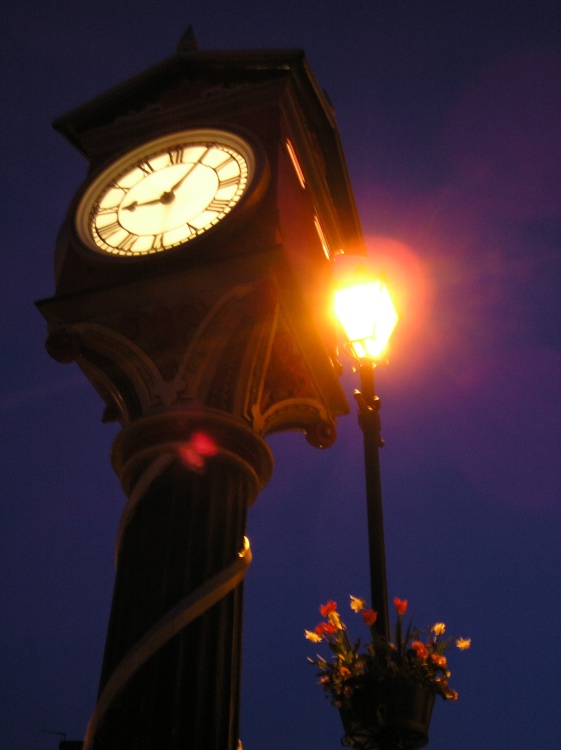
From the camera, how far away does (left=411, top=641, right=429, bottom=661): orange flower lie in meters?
5.57

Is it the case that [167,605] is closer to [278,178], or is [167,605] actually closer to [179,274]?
[179,274]

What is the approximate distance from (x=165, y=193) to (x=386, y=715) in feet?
19.9

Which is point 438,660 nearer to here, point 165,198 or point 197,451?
point 197,451

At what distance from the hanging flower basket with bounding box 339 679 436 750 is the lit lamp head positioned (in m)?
2.55

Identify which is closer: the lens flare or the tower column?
the tower column

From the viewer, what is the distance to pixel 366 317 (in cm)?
682

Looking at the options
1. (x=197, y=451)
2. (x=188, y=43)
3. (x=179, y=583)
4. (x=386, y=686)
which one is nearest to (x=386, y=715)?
(x=386, y=686)

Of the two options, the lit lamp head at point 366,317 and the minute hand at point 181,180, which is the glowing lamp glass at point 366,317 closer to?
the lit lamp head at point 366,317

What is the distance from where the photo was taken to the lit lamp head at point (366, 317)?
22.4 feet

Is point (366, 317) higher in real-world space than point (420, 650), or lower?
higher

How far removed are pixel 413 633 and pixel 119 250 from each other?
5.09 m

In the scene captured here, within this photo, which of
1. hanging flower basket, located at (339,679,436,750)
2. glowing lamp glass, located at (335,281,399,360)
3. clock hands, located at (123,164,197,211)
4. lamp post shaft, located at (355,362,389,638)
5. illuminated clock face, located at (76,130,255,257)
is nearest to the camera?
hanging flower basket, located at (339,679,436,750)

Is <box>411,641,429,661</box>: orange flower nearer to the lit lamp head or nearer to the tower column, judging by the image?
the tower column

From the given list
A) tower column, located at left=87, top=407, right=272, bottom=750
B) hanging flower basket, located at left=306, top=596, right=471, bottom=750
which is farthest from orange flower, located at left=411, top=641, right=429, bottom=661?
tower column, located at left=87, top=407, right=272, bottom=750
